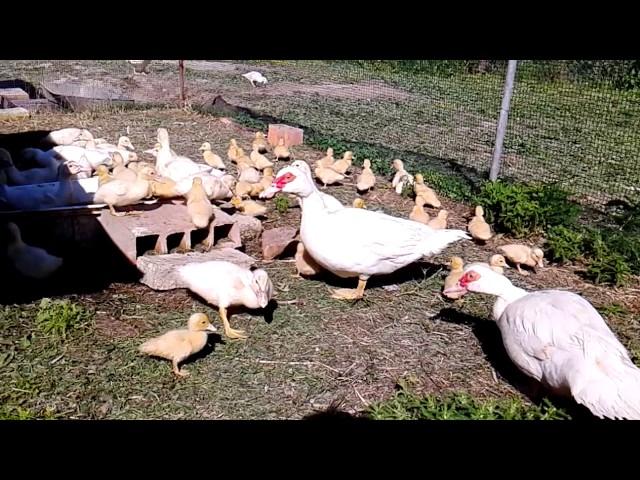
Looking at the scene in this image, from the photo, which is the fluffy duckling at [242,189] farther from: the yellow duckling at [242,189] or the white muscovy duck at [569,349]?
the white muscovy duck at [569,349]

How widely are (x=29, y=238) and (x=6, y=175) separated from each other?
112 cm

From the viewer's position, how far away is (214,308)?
4.12 meters

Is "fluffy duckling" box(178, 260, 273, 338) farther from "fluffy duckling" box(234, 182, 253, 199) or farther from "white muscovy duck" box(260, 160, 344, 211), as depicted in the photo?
"fluffy duckling" box(234, 182, 253, 199)

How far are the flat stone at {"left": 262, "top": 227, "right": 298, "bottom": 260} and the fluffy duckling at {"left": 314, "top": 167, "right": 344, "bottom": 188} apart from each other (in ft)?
5.91

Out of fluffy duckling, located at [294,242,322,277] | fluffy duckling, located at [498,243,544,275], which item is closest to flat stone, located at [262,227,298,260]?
fluffy duckling, located at [294,242,322,277]

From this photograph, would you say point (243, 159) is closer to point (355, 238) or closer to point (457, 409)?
point (355, 238)

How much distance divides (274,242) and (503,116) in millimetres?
2738

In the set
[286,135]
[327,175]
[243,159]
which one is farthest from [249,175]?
[286,135]

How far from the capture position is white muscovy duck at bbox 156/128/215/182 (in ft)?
18.4

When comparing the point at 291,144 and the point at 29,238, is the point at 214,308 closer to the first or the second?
the point at 29,238

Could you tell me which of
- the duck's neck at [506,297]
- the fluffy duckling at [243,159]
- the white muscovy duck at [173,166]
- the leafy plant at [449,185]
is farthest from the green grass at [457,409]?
the fluffy duckling at [243,159]

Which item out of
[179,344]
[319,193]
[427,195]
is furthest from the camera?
[427,195]

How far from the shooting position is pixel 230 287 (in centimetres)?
380
